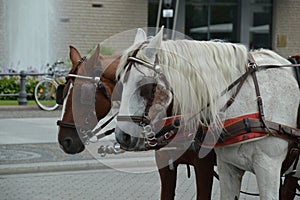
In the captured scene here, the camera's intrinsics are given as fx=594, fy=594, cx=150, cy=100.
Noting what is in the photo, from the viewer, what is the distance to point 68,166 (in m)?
9.66

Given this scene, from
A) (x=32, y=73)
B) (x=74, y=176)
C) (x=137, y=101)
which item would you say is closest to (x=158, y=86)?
(x=137, y=101)

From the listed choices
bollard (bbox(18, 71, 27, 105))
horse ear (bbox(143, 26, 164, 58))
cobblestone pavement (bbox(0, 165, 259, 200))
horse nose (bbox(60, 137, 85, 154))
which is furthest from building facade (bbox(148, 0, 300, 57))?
horse ear (bbox(143, 26, 164, 58))

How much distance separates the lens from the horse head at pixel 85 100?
484cm

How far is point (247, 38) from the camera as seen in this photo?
88.8 ft

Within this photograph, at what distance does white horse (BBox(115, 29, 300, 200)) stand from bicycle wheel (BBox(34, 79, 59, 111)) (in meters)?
13.1

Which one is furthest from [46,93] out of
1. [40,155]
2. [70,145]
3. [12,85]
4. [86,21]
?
[70,145]

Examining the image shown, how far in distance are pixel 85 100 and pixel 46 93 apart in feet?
42.4

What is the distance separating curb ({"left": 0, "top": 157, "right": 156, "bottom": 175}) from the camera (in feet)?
30.7

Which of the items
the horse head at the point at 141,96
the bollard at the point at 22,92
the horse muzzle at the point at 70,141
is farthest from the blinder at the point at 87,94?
the bollard at the point at 22,92

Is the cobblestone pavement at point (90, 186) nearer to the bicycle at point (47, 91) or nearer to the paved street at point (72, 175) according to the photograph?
the paved street at point (72, 175)

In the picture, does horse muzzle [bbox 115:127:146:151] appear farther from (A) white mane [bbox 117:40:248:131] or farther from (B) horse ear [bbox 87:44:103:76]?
(B) horse ear [bbox 87:44:103:76]

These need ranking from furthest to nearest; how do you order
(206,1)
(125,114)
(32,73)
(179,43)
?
(206,1) < (32,73) < (179,43) < (125,114)

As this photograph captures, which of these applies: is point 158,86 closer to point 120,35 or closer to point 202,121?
point 202,121

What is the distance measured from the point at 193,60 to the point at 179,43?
163mm
